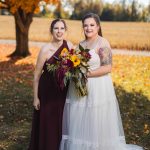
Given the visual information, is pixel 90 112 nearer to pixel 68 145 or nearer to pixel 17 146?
pixel 68 145

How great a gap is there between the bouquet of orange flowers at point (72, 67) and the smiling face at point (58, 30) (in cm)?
31

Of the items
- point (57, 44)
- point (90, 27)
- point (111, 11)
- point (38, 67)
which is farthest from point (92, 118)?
point (111, 11)

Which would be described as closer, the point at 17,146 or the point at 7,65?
the point at 17,146

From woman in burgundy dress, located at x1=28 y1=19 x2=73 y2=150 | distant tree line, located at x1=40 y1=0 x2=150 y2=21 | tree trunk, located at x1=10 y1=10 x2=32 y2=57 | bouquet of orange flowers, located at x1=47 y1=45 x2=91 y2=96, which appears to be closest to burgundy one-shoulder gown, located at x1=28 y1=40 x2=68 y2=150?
woman in burgundy dress, located at x1=28 y1=19 x2=73 y2=150

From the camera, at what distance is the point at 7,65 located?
1803cm

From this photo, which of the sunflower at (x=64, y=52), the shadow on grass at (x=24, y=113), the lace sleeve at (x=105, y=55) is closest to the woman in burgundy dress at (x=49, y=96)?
the sunflower at (x=64, y=52)

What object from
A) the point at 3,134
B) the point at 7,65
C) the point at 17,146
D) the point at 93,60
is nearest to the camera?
the point at 93,60

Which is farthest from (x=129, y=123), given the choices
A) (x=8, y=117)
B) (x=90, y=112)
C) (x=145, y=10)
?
(x=145, y=10)

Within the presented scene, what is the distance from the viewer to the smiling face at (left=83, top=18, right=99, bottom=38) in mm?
5734

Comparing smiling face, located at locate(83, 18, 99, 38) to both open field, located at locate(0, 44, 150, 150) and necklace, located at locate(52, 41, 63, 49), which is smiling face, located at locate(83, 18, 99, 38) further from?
open field, located at locate(0, 44, 150, 150)

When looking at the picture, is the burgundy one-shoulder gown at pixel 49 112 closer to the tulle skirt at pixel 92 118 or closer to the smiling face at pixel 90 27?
the tulle skirt at pixel 92 118

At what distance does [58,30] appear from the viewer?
5.83 metres

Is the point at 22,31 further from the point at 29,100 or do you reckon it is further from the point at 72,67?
the point at 72,67

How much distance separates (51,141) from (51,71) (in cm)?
111
